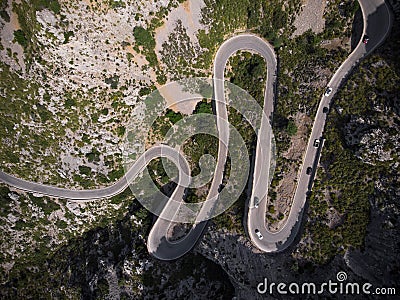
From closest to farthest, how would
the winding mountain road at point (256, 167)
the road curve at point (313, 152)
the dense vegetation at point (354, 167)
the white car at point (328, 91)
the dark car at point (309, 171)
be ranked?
the dense vegetation at point (354, 167) < the road curve at point (313, 152) < the winding mountain road at point (256, 167) < the white car at point (328, 91) < the dark car at point (309, 171)

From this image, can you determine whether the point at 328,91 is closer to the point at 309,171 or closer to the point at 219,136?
the point at 309,171

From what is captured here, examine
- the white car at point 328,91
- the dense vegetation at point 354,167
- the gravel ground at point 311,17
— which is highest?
the gravel ground at point 311,17

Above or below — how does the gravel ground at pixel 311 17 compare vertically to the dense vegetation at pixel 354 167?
above

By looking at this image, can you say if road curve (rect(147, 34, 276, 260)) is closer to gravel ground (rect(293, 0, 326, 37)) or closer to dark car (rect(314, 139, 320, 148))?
gravel ground (rect(293, 0, 326, 37))

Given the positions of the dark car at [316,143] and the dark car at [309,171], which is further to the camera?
the dark car at [309,171]

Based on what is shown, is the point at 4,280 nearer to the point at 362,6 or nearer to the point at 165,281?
the point at 165,281

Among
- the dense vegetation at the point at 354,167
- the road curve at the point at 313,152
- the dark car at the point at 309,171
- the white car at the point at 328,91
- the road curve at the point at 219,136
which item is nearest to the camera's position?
the dense vegetation at the point at 354,167

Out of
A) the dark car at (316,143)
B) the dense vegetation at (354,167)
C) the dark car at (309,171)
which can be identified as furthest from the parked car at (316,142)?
the dark car at (309,171)

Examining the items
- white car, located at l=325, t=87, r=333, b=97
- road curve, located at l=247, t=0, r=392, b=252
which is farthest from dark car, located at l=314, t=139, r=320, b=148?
white car, located at l=325, t=87, r=333, b=97

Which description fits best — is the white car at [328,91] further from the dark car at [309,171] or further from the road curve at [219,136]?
the dark car at [309,171]
